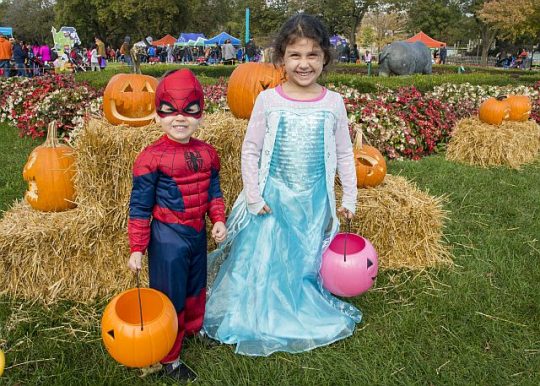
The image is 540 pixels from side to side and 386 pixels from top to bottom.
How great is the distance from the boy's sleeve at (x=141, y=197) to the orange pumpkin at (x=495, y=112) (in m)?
7.12

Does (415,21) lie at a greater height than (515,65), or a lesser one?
greater

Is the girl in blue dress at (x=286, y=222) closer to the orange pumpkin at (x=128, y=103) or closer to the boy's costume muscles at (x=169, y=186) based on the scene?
the boy's costume muscles at (x=169, y=186)

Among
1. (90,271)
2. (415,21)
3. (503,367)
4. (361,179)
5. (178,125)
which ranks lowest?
(503,367)

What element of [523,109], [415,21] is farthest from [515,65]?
[523,109]

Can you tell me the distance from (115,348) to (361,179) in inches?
113

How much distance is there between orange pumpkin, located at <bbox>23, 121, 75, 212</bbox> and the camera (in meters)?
3.73

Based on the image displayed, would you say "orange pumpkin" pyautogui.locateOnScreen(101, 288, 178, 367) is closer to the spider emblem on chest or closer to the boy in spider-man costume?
the boy in spider-man costume

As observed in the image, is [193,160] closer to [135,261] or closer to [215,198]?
[215,198]

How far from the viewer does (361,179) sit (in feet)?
14.9

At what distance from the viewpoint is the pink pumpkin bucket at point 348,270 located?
3061 mm

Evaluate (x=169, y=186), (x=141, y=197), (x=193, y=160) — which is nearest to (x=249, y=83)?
(x=193, y=160)

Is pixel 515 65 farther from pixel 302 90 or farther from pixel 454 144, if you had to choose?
pixel 302 90

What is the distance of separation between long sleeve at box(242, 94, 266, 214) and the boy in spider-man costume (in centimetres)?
21

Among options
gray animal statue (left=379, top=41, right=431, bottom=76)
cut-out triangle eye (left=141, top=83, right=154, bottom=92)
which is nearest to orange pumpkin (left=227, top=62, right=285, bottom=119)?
cut-out triangle eye (left=141, top=83, right=154, bottom=92)
